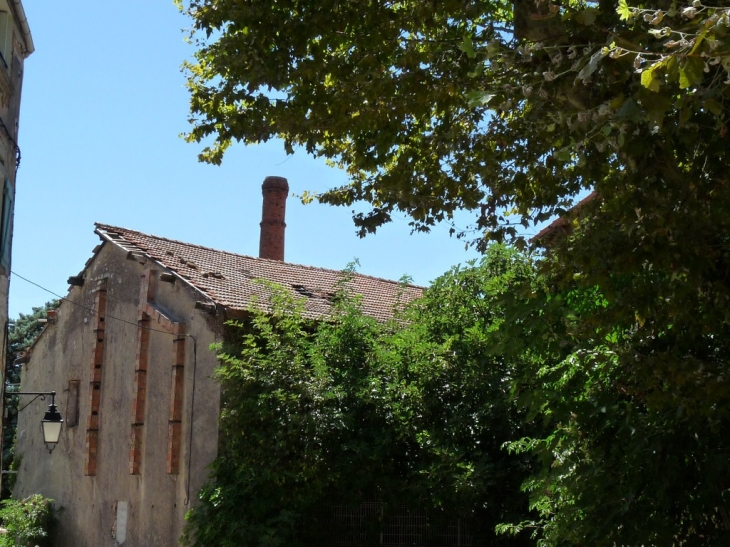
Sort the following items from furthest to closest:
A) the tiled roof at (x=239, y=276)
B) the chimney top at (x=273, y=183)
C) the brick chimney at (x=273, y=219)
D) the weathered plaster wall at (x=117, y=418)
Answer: the chimney top at (x=273, y=183) → the brick chimney at (x=273, y=219) → the tiled roof at (x=239, y=276) → the weathered plaster wall at (x=117, y=418)

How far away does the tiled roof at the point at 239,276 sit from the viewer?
17.8m

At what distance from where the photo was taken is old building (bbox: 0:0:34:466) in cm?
1188

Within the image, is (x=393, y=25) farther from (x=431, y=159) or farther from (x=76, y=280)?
(x=76, y=280)

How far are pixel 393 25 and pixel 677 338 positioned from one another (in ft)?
14.1

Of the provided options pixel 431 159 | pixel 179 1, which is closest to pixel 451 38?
pixel 431 159

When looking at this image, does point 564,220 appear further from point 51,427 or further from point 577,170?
point 51,427

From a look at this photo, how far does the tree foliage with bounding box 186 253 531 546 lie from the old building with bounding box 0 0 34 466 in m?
4.22

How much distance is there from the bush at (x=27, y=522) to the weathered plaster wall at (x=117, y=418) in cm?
34

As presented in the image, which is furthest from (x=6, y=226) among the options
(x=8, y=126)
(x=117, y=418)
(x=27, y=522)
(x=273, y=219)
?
(x=273, y=219)

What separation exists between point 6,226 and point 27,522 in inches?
407

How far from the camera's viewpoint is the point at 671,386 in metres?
6.69

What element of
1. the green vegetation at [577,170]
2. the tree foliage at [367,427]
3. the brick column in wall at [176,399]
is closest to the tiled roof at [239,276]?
the brick column in wall at [176,399]

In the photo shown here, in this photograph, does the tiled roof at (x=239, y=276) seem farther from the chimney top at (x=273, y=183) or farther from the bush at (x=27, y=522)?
the bush at (x=27, y=522)

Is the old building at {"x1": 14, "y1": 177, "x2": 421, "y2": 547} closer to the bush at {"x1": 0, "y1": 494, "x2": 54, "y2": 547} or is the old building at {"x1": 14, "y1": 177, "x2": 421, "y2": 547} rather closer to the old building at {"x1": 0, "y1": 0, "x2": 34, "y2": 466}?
the bush at {"x1": 0, "y1": 494, "x2": 54, "y2": 547}
